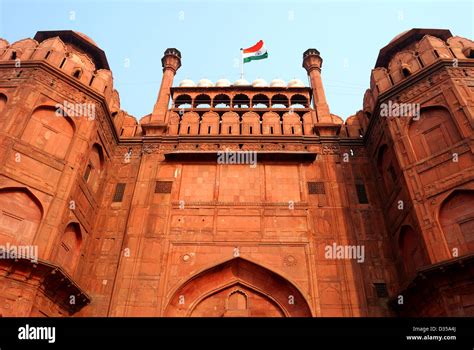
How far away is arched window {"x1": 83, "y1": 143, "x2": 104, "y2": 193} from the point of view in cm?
1583

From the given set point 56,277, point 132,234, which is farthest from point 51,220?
point 132,234

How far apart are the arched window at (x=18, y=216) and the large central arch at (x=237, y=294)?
213 inches

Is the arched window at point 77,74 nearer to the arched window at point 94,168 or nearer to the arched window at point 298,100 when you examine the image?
the arched window at point 94,168

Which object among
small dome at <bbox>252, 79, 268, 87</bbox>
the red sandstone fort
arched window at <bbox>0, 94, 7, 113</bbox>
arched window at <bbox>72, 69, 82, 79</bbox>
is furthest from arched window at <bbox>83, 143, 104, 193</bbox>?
small dome at <bbox>252, 79, 268, 87</bbox>

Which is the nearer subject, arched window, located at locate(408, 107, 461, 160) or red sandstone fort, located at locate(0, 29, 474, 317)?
red sandstone fort, located at locate(0, 29, 474, 317)

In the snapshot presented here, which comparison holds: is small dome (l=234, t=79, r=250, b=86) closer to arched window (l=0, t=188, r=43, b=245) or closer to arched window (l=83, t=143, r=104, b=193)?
arched window (l=83, t=143, r=104, b=193)

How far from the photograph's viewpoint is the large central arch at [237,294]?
14.0 metres

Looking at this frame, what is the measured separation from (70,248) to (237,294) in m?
6.59

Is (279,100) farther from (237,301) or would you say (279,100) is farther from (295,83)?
(237,301)

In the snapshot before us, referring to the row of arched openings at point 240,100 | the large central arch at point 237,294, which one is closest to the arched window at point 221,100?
the row of arched openings at point 240,100

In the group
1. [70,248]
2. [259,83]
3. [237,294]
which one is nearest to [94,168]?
[70,248]

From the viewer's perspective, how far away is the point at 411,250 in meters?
13.6

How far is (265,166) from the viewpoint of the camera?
1738cm

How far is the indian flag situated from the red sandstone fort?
278 inches
